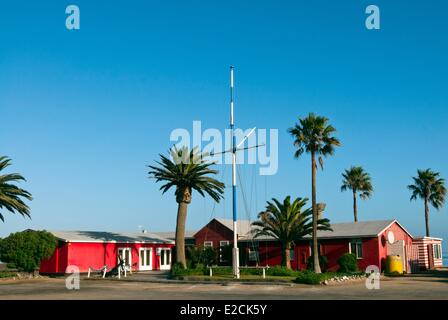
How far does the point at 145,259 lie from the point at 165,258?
4.15 metres

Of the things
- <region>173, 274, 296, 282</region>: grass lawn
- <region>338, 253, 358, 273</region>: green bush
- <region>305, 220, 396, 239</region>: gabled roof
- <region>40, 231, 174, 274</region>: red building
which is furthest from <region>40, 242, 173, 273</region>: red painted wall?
<region>338, 253, 358, 273</region>: green bush

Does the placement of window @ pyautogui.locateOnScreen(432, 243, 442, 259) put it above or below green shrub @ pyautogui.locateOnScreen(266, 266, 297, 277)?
above

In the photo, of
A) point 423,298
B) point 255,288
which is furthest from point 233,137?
point 423,298

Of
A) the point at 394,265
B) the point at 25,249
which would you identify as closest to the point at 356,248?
the point at 394,265

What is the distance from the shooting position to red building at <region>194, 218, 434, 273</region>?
Answer: 52.2m

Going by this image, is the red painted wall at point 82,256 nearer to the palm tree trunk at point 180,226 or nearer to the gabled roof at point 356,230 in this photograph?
the palm tree trunk at point 180,226

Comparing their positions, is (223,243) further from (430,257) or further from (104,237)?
(430,257)

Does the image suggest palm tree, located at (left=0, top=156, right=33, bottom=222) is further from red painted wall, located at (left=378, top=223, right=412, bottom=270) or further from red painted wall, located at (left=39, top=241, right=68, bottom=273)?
red painted wall, located at (left=378, top=223, right=412, bottom=270)

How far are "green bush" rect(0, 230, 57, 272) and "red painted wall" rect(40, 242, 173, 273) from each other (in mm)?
3388

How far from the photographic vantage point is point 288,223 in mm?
52188

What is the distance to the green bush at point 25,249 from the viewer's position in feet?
152

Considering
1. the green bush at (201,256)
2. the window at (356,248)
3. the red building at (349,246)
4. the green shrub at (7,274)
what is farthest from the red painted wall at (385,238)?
the green shrub at (7,274)
